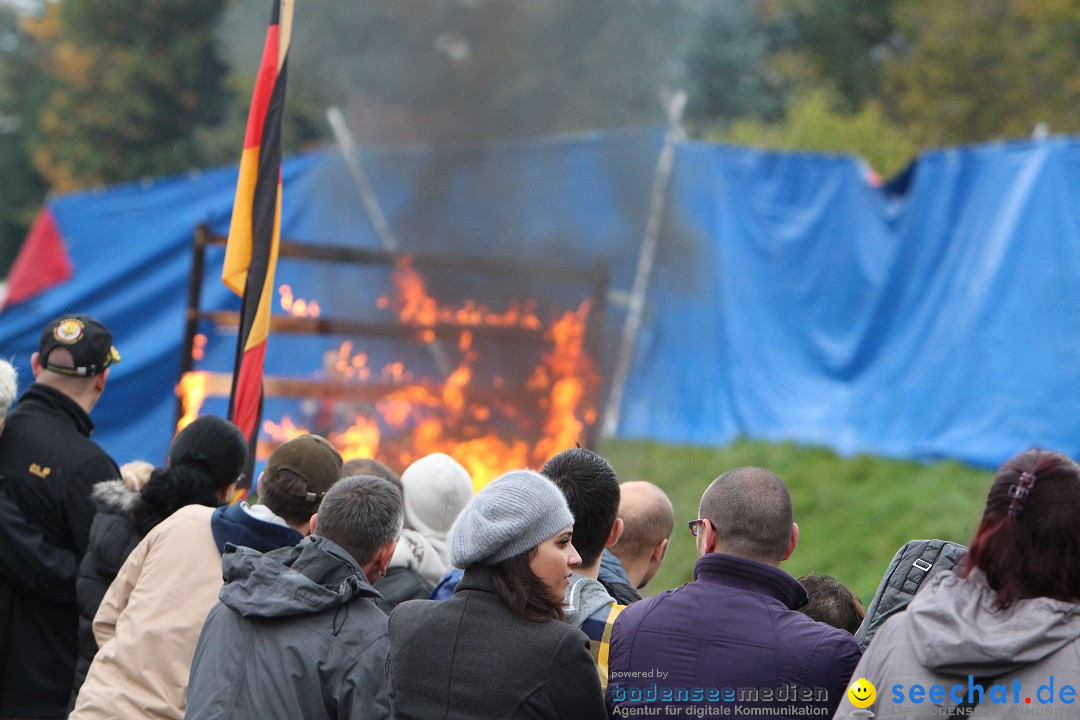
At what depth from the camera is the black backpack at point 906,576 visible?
2.76 m

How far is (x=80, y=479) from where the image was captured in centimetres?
418

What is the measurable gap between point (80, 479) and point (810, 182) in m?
8.09

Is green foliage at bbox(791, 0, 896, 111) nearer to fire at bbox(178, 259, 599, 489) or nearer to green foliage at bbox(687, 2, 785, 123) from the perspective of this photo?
green foliage at bbox(687, 2, 785, 123)

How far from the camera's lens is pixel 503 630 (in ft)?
8.50

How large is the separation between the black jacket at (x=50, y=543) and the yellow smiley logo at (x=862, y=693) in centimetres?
276

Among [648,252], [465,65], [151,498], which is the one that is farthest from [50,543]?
[648,252]

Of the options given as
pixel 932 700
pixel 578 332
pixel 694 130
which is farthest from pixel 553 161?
pixel 694 130

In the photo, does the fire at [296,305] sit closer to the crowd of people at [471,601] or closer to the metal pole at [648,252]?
the metal pole at [648,252]

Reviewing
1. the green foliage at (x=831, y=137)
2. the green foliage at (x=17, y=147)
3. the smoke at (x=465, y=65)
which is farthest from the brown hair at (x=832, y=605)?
the green foliage at (x=17, y=147)

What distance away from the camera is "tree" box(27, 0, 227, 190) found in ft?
78.8

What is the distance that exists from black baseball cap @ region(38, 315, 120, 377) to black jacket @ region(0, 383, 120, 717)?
0.28 m

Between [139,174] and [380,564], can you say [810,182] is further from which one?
[139,174]

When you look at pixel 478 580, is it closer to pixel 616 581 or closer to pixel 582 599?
pixel 582 599

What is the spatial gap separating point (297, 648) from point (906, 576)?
4.66 ft
